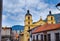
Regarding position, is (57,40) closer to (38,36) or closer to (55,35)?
(55,35)

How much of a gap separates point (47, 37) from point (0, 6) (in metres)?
3.10

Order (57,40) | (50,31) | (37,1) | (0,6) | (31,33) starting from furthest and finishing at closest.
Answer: (31,33)
(50,31)
(57,40)
(37,1)
(0,6)

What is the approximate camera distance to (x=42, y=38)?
368 centimetres

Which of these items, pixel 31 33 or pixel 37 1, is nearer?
pixel 37 1

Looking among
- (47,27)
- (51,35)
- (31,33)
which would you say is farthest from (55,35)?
(31,33)

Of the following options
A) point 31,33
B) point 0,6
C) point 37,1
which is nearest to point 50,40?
point 31,33

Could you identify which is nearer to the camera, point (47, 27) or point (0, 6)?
point (0, 6)

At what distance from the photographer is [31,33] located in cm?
429

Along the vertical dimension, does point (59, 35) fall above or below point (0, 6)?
below

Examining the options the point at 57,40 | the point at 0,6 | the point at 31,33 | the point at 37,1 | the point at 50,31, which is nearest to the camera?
the point at 0,6

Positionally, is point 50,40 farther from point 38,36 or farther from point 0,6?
point 0,6

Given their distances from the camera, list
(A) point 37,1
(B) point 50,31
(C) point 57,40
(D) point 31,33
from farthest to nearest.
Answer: (D) point 31,33 < (B) point 50,31 < (C) point 57,40 < (A) point 37,1

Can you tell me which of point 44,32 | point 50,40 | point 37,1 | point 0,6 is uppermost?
point 37,1

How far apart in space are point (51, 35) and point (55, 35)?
0.35 ft
